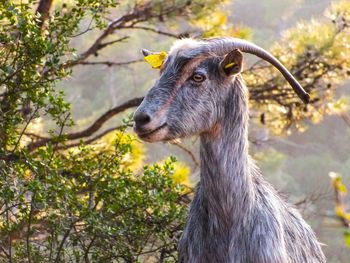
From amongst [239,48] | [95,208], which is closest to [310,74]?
[95,208]

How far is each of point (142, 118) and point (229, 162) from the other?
0.70 m

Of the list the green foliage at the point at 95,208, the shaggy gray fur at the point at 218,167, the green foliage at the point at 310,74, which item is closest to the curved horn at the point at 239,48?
the shaggy gray fur at the point at 218,167

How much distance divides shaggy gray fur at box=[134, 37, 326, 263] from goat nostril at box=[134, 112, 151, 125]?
10 cm

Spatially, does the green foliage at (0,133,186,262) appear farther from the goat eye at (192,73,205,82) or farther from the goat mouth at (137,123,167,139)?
the goat eye at (192,73,205,82)

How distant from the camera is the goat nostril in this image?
4.68m

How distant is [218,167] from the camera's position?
16.8ft

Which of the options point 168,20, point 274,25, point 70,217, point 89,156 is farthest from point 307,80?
point 274,25

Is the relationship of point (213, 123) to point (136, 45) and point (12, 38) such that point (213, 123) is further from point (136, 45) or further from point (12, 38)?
point (136, 45)

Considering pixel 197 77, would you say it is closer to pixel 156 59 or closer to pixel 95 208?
pixel 156 59

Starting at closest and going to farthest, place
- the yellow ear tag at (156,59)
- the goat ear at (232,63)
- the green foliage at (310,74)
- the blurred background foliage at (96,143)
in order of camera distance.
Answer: the goat ear at (232,63) → the yellow ear tag at (156,59) → the blurred background foliage at (96,143) → the green foliage at (310,74)

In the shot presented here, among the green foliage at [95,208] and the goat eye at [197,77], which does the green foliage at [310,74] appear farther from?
the goat eye at [197,77]

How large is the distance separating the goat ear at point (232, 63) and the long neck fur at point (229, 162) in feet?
0.45

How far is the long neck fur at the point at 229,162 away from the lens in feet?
16.7

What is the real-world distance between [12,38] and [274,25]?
3437 centimetres
